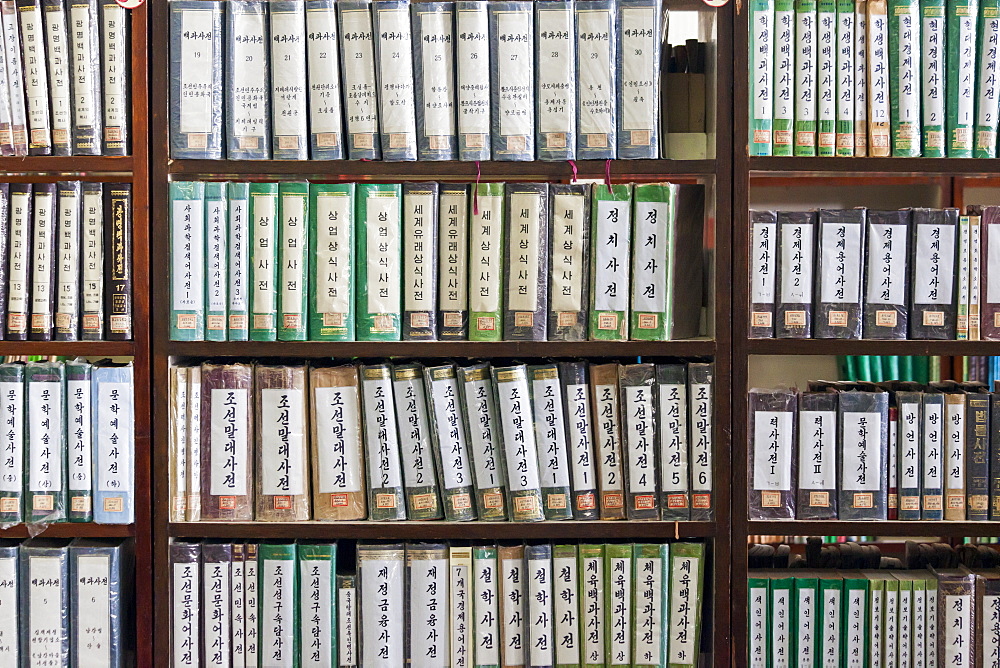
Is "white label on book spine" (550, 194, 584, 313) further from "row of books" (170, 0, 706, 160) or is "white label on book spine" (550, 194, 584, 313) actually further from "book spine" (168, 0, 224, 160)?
"book spine" (168, 0, 224, 160)

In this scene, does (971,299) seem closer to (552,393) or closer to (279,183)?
(552,393)

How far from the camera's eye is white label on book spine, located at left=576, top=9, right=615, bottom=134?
1312 mm

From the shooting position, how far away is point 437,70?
132 centimetres

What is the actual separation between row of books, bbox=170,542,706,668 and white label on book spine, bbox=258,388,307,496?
0.37 ft

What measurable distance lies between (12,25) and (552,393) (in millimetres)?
1051

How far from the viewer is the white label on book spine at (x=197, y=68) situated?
1.30 m

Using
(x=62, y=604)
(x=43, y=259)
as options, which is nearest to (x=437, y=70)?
(x=43, y=259)

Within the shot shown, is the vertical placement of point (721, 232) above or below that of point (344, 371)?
above

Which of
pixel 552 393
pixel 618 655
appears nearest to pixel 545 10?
pixel 552 393

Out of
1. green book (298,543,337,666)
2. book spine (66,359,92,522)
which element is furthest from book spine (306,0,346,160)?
green book (298,543,337,666)

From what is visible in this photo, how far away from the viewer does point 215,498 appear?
53.1 inches

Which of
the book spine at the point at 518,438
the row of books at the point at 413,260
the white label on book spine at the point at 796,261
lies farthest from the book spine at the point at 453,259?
the white label on book spine at the point at 796,261

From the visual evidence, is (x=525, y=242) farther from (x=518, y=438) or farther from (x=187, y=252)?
(x=187, y=252)

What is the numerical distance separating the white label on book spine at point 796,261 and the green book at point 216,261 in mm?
917
